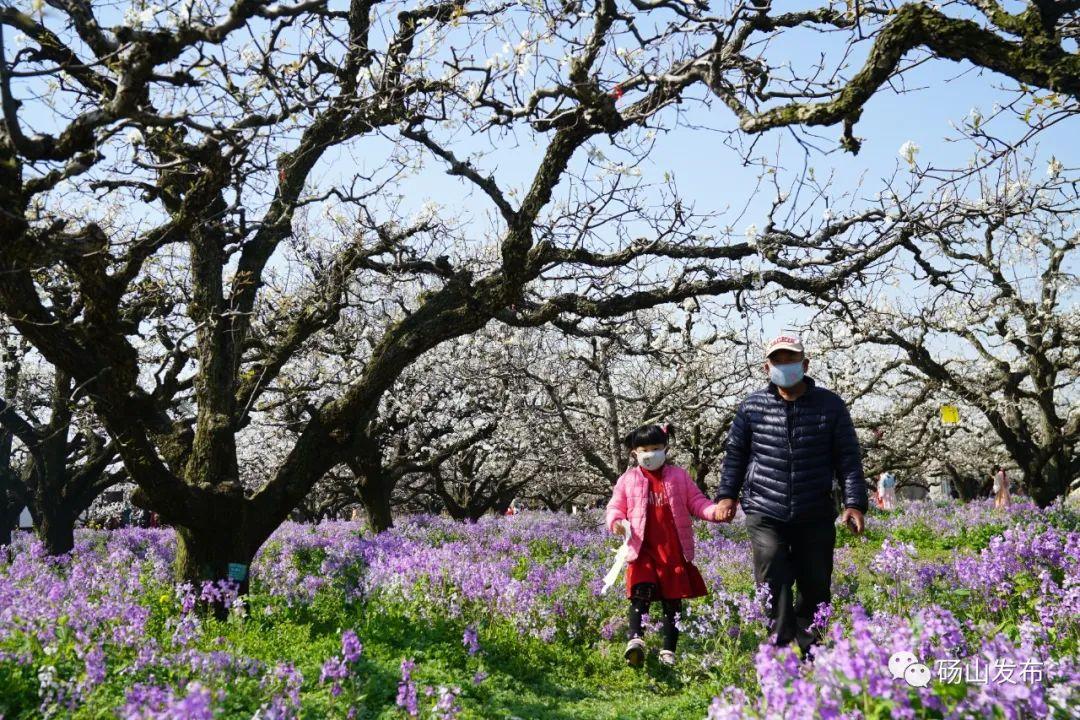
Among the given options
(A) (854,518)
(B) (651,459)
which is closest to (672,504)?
(B) (651,459)

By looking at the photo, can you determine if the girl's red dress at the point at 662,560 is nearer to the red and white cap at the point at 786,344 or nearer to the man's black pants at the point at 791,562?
the man's black pants at the point at 791,562

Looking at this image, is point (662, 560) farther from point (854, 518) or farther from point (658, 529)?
point (854, 518)

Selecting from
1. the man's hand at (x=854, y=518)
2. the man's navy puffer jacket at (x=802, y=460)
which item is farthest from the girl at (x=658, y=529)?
the man's hand at (x=854, y=518)

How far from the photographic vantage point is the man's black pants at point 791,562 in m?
5.97

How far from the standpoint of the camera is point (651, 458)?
7.16 meters

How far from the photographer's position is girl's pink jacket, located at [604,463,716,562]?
7.06m

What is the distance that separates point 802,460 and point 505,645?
2.82m

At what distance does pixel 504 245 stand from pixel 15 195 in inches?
148

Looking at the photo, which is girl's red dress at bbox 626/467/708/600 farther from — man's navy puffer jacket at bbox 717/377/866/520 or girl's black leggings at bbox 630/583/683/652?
man's navy puffer jacket at bbox 717/377/866/520

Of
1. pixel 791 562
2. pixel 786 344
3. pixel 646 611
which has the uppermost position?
pixel 786 344

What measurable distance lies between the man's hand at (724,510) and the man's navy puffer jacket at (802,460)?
0.05 meters

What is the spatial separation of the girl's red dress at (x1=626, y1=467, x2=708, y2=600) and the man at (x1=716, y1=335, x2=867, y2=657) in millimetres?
839

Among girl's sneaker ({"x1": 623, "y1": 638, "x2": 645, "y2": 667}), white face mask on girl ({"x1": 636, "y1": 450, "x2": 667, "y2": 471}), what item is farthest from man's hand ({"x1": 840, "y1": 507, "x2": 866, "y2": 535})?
girl's sneaker ({"x1": 623, "y1": 638, "x2": 645, "y2": 667})

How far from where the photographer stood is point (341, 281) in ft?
30.3
